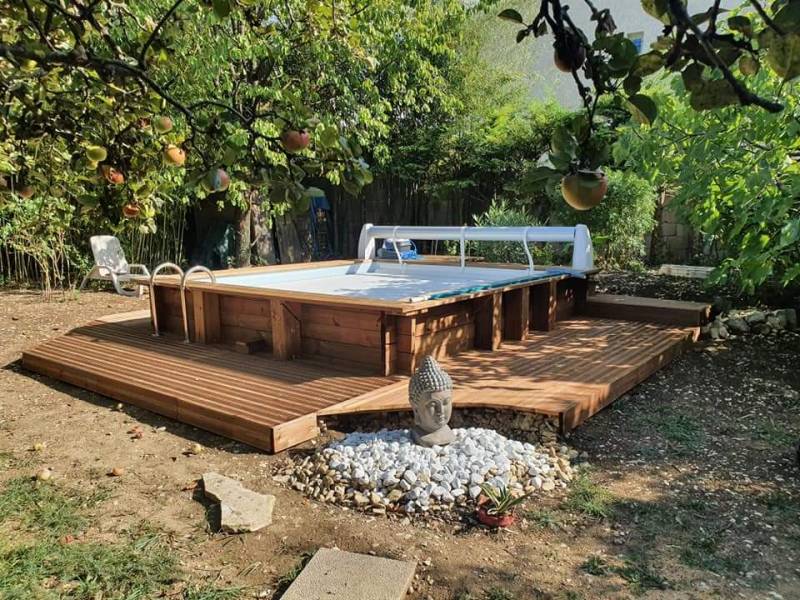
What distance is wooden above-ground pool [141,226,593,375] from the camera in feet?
13.0

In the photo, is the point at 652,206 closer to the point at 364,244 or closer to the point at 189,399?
the point at 364,244

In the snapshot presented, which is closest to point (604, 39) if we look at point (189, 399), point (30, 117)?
point (30, 117)

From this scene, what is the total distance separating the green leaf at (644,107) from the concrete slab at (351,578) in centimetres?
166

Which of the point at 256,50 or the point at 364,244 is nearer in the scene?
the point at 256,50

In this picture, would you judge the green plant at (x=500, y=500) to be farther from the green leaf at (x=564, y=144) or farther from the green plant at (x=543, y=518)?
the green leaf at (x=564, y=144)

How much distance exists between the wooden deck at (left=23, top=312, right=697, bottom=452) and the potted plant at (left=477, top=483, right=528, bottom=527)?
2.52ft

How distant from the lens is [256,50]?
6.87 metres

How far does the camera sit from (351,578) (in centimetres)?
203

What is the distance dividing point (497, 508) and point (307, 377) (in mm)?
1856

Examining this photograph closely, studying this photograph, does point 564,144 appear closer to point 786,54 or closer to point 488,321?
point 786,54

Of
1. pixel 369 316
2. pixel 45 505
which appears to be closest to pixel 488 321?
pixel 369 316

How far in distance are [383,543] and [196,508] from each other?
85 cm

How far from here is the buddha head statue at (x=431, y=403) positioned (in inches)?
114

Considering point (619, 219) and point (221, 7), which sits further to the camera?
point (619, 219)
